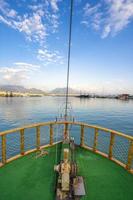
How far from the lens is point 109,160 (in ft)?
17.7

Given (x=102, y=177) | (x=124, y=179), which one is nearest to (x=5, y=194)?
(x=102, y=177)

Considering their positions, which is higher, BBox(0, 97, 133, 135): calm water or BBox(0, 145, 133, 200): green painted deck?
BBox(0, 145, 133, 200): green painted deck

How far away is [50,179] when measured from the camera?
13.7 feet

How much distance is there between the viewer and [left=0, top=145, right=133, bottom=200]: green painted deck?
3.58 meters

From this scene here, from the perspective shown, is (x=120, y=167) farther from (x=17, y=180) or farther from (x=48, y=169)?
(x=17, y=180)

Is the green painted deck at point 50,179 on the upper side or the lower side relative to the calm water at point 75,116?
upper

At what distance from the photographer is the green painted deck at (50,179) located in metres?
3.58

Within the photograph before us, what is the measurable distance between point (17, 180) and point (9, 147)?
35.8 ft

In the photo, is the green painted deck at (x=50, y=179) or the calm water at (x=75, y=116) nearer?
the green painted deck at (x=50, y=179)

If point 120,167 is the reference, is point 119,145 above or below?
below

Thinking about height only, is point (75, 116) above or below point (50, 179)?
below

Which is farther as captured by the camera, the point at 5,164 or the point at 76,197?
the point at 5,164

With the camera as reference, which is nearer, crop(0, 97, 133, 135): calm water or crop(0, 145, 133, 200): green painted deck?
crop(0, 145, 133, 200): green painted deck

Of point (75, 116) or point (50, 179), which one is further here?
point (75, 116)
